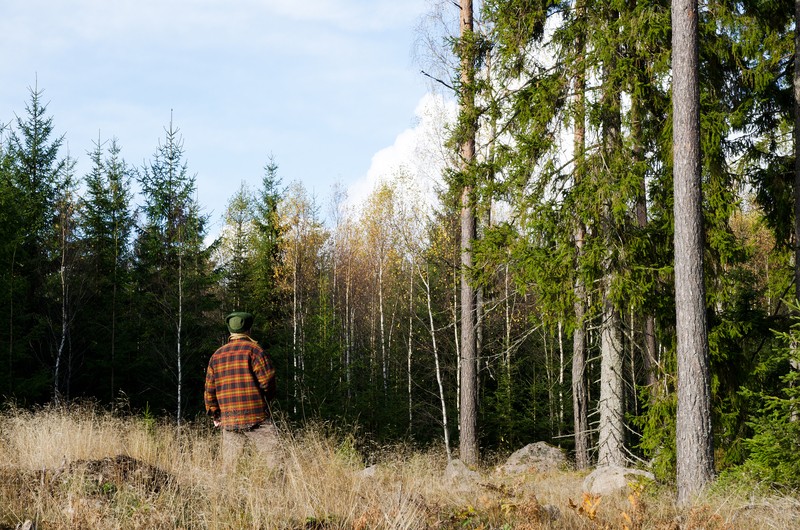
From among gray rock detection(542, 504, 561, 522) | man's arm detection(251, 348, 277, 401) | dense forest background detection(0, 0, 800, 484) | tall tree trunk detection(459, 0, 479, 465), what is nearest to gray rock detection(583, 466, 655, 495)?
dense forest background detection(0, 0, 800, 484)

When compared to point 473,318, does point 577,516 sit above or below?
below

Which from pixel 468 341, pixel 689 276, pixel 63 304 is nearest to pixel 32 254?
pixel 63 304

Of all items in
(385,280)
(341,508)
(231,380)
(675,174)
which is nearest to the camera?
(341,508)

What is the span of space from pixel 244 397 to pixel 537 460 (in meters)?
8.17

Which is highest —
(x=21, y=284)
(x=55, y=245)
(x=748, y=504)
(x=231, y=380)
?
(x=55, y=245)

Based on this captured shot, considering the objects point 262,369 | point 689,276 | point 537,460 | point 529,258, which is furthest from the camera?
point 537,460

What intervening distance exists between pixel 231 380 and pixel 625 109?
21.9ft

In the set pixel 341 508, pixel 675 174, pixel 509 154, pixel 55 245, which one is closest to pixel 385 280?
pixel 55 245

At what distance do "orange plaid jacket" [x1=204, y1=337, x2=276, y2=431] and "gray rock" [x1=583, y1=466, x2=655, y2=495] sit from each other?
3.99 metres

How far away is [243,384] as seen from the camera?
24.0 feet

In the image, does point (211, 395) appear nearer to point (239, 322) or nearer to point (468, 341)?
point (239, 322)

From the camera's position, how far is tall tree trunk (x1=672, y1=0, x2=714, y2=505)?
24.8 ft

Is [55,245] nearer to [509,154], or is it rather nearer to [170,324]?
[170,324]

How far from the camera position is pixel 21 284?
17750mm
